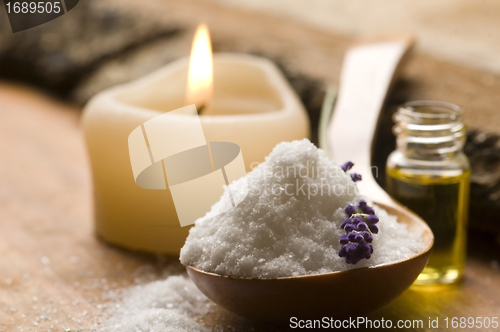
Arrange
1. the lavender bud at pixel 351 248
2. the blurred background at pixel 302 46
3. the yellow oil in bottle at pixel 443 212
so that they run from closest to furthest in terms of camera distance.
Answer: the lavender bud at pixel 351 248
the yellow oil in bottle at pixel 443 212
the blurred background at pixel 302 46

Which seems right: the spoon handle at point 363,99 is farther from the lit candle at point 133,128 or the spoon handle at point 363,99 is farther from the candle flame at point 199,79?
the candle flame at point 199,79

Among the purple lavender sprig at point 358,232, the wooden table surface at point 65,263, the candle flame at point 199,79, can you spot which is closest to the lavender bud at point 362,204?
the purple lavender sprig at point 358,232

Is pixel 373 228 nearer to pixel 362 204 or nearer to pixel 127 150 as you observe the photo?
pixel 362 204

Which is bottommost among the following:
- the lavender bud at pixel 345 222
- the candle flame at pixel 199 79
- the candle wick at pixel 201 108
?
the lavender bud at pixel 345 222

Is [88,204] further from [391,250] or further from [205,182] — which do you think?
[391,250]

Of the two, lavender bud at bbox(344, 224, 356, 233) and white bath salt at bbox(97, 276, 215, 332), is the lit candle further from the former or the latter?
lavender bud at bbox(344, 224, 356, 233)

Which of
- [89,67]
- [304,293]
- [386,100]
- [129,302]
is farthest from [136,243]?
[89,67]

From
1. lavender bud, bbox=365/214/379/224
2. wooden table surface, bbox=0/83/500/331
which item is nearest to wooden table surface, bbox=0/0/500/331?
wooden table surface, bbox=0/83/500/331
